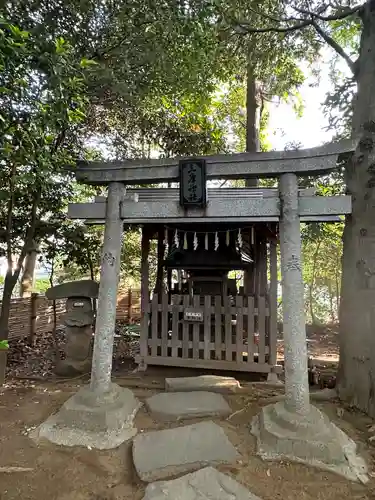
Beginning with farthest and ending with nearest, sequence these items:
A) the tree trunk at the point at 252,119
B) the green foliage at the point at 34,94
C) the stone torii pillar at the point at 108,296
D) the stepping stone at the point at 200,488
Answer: the tree trunk at the point at 252,119 < the stone torii pillar at the point at 108,296 < the green foliage at the point at 34,94 < the stepping stone at the point at 200,488

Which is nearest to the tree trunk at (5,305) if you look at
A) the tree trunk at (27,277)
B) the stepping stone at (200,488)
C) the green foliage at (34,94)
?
the green foliage at (34,94)

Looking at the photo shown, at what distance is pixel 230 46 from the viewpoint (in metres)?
7.00

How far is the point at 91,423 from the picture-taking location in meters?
3.50

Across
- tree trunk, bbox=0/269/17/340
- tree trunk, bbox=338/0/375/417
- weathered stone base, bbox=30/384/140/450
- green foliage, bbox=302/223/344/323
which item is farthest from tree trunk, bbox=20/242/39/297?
tree trunk, bbox=338/0/375/417

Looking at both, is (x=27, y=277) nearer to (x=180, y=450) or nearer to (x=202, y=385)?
(x=202, y=385)

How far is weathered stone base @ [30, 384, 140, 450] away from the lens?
3.38 metres

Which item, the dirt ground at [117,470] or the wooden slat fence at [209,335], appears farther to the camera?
the wooden slat fence at [209,335]

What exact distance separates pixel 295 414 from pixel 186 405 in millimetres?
1329

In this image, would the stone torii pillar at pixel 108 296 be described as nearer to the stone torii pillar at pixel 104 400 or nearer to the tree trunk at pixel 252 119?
the stone torii pillar at pixel 104 400

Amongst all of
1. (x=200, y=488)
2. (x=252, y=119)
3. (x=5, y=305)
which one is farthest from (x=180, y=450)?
(x=252, y=119)

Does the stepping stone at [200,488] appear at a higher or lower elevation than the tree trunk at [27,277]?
lower

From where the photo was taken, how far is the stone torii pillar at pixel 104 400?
136 inches

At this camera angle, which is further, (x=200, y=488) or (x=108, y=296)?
(x=108, y=296)

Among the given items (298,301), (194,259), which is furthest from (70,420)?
(194,259)
